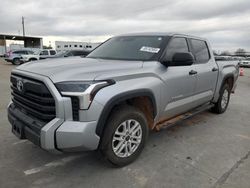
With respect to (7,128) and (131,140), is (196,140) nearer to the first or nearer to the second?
(131,140)

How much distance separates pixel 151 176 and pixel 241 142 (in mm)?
2079

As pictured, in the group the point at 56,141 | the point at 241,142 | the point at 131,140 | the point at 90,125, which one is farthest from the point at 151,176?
the point at 241,142

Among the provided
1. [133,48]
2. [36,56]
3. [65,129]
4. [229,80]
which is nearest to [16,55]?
[36,56]

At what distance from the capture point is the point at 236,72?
20.8 feet

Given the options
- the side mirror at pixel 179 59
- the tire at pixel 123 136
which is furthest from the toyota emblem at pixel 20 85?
the side mirror at pixel 179 59

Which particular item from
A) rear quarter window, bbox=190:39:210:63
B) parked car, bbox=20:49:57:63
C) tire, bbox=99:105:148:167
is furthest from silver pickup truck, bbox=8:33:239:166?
parked car, bbox=20:49:57:63

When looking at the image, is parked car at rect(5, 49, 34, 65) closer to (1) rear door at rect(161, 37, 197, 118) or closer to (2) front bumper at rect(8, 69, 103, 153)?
(1) rear door at rect(161, 37, 197, 118)

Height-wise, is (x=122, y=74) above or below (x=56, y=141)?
above

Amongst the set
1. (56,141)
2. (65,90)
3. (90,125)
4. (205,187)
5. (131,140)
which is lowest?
(205,187)

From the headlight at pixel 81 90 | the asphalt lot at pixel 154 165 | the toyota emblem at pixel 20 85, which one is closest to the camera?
the headlight at pixel 81 90

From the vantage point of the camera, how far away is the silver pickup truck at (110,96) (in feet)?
8.73

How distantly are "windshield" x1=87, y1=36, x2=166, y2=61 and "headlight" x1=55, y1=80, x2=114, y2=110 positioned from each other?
49.4 inches

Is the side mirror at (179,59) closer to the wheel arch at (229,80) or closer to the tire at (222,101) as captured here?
the wheel arch at (229,80)

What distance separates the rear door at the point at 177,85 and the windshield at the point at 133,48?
21cm
